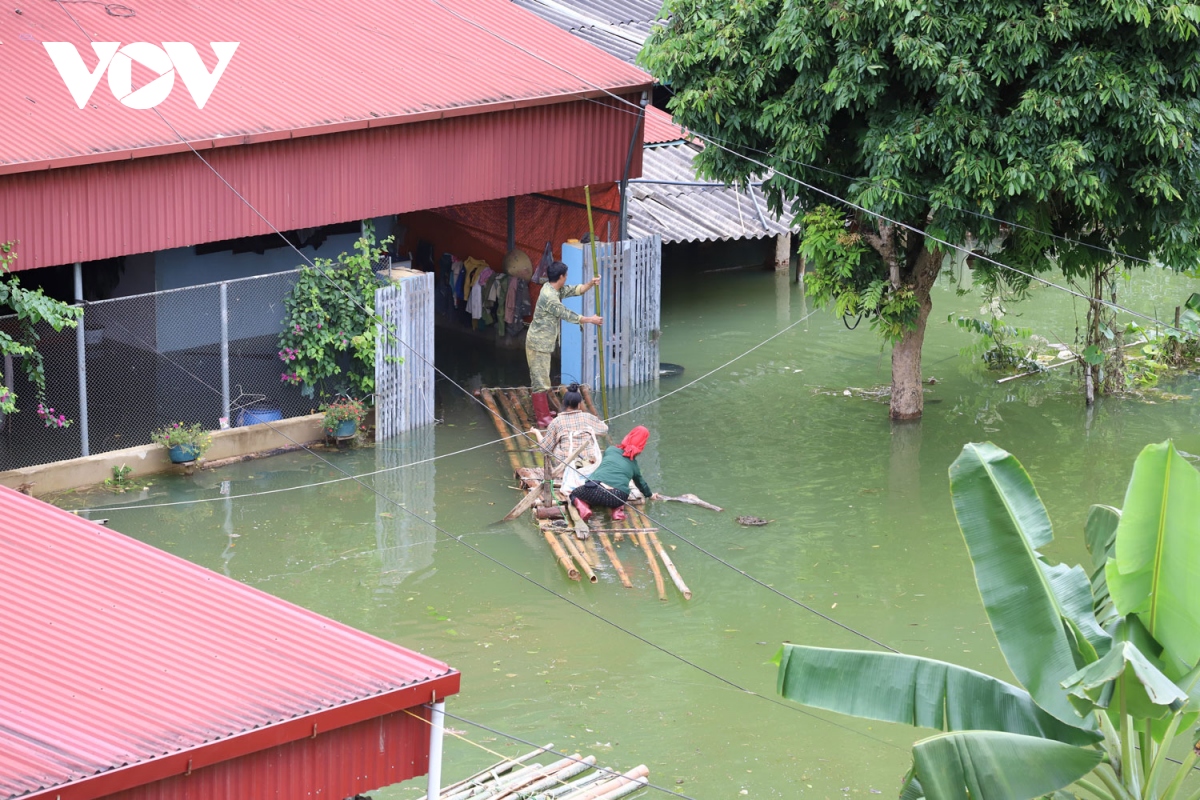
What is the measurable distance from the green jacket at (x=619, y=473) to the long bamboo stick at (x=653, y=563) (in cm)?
51

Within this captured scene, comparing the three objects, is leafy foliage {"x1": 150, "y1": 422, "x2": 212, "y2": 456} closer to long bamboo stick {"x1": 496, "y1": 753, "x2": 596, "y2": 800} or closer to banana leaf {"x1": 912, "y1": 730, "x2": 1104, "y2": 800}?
long bamboo stick {"x1": 496, "y1": 753, "x2": 596, "y2": 800}

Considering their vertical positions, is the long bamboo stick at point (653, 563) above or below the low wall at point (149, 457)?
below

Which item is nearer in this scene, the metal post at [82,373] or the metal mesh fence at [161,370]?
the metal post at [82,373]

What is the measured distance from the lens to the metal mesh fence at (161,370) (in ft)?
47.3

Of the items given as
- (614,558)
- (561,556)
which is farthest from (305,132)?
(614,558)

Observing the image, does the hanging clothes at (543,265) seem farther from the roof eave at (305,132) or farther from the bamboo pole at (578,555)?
the bamboo pole at (578,555)

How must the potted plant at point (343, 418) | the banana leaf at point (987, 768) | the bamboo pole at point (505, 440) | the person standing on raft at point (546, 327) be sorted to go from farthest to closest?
the person standing on raft at point (546, 327)
the potted plant at point (343, 418)
the bamboo pole at point (505, 440)
the banana leaf at point (987, 768)

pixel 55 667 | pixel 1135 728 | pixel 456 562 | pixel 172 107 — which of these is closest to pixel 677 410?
pixel 456 562

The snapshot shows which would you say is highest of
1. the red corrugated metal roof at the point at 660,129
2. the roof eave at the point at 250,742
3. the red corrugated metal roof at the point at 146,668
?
the red corrugated metal roof at the point at 660,129

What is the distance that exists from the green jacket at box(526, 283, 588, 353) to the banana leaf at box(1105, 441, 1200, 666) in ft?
32.2

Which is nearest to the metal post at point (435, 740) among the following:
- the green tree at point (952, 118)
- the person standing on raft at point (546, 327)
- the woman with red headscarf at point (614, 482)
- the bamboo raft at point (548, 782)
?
the bamboo raft at point (548, 782)

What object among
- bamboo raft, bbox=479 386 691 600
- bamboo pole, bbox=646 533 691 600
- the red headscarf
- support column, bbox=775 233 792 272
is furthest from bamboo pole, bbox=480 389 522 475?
support column, bbox=775 233 792 272

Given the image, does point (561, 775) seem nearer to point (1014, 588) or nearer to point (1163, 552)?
point (1014, 588)

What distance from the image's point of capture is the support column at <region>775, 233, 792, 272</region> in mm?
24656
